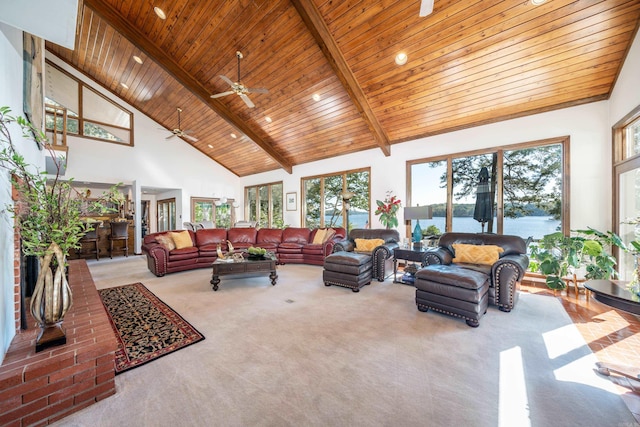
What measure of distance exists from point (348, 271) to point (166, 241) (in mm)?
3989

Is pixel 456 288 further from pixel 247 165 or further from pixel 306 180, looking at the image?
pixel 247 165

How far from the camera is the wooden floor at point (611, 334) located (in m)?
1.65

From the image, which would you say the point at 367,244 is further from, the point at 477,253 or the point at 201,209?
the point at 201,209

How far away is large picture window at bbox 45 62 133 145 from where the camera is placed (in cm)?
666

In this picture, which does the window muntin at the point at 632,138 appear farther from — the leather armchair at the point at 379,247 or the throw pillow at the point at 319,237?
the throw pillow at the point at 319,237

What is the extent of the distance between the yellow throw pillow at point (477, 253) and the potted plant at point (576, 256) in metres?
0.67

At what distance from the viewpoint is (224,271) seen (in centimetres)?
390

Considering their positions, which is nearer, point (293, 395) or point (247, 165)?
point (293, 395)

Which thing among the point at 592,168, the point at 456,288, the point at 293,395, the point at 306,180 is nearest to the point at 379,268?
the point at 456,288

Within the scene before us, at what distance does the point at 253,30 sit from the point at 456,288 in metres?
4.95

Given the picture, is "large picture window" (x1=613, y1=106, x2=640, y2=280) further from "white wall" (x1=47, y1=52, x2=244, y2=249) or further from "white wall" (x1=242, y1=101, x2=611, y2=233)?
"white wall" (x1=47, y1=52, x2=244, y2=249)

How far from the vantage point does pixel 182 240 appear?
5.47m

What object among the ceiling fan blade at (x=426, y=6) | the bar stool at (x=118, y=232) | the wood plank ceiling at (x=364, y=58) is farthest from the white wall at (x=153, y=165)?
the ceiling fan blade at (x=426, y=6)

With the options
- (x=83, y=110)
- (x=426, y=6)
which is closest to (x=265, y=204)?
(x=83, y=110)
